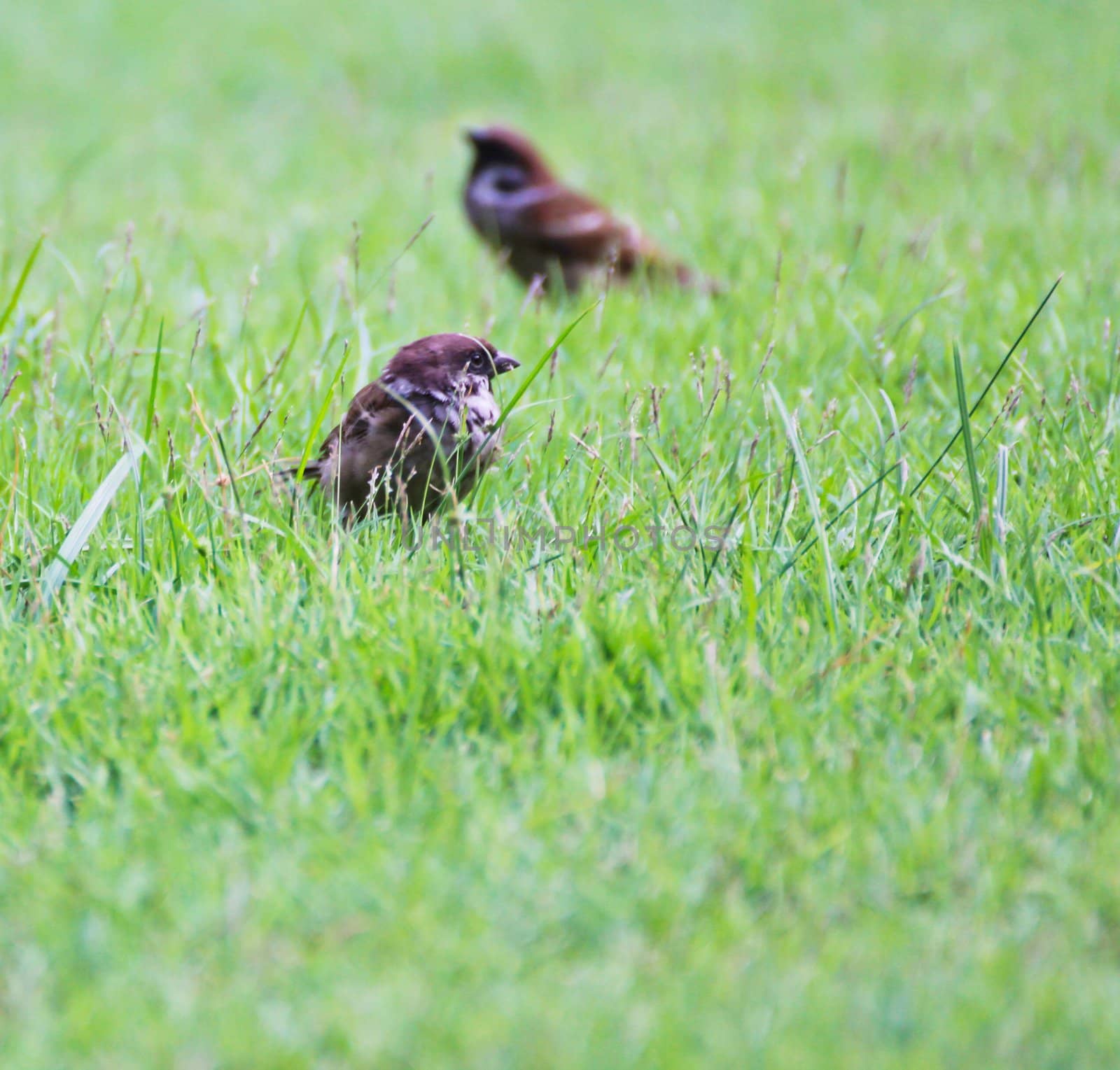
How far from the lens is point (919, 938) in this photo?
80.8 inches

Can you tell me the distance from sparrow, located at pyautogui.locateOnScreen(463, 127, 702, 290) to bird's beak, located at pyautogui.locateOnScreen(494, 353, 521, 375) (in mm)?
2157

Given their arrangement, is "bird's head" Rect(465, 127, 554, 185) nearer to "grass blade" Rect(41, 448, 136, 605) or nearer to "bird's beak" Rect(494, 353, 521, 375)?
"bird's beak" Rect(494, 353, 521, 375)

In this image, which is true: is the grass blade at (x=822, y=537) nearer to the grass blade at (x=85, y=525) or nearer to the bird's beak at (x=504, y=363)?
the bird's beak at (x=504, y=363)

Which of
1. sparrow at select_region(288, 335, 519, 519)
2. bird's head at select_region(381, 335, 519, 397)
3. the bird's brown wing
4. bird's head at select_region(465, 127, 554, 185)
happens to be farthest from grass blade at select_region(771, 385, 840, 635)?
bird's head at select_region(465, 127, 554, 185)

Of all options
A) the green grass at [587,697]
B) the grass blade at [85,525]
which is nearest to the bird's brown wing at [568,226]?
the green grass at [587,697]

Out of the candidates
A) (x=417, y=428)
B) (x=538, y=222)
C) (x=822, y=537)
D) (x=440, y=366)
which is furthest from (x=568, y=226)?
(x=822, y=537)

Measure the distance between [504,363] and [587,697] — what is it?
1.53 metres

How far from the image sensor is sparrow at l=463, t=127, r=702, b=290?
20.9 feet

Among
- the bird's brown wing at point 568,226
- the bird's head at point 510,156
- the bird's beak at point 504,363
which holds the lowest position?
the bird's beak at point 504,363

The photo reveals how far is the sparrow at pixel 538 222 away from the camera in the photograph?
250 inches

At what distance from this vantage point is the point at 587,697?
267 centimetres

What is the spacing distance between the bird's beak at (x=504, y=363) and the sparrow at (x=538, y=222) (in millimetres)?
2157

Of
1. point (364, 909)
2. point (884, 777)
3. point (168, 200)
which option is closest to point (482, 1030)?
point (364, 909)

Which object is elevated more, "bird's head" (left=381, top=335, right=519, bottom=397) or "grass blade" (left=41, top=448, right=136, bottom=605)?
"bird's head" (left=381, top=335, right=519, bottom=397)
